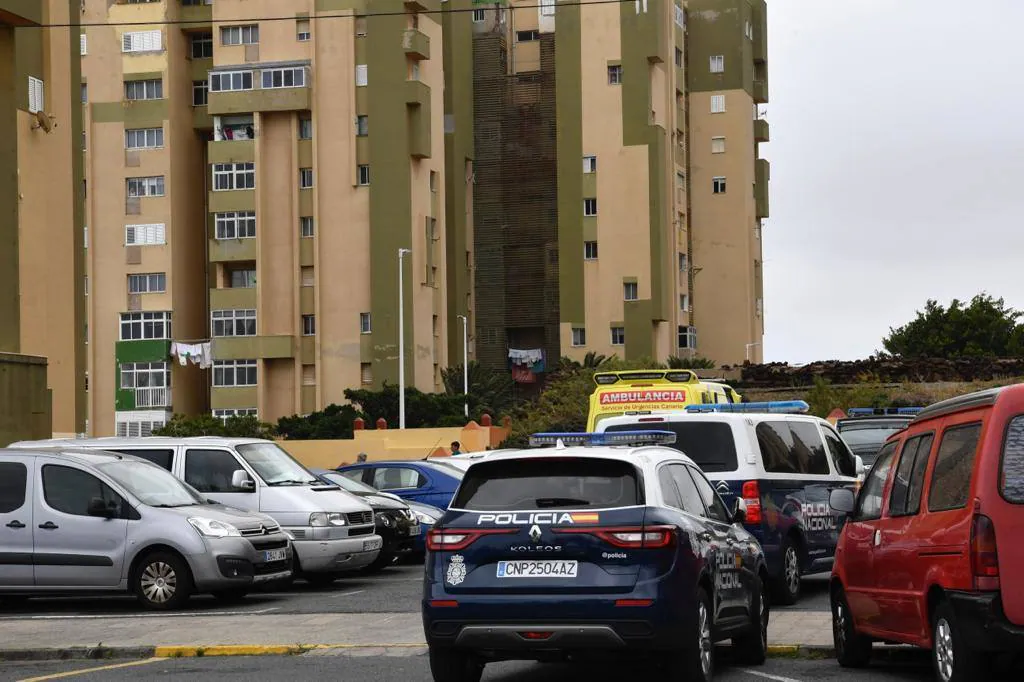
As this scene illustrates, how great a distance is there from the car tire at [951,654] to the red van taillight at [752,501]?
619 centimetres

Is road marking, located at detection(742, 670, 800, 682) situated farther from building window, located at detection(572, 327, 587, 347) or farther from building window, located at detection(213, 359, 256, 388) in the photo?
building window, located at detection(572, 327, 587, 347)

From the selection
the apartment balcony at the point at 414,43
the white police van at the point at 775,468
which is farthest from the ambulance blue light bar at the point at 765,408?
the apartment balcony at the point at 414,43

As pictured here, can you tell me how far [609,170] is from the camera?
87375mm

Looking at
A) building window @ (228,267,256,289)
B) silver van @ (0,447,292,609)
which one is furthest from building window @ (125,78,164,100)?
silver van @ (0,447,292,609)

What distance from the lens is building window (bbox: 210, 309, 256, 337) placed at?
7825cm

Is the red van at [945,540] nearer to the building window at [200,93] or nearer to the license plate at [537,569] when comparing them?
the license plate at [537,569]

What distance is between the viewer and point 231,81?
7806 cm

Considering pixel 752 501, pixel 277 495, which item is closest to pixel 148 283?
pixel 277 495

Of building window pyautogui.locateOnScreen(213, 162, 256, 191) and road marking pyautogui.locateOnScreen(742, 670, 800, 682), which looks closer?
road marking pyautogui.locateOnScreen(742, 670, 800, 682)

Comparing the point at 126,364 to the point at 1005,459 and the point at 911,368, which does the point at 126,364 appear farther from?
the point at 1005,459

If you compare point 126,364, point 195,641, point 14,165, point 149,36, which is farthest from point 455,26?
point 195,641

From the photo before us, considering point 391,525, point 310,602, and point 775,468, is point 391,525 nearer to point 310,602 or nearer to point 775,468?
point 310,602

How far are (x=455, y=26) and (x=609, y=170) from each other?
1201cm

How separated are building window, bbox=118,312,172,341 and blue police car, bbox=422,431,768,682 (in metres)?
70.9
